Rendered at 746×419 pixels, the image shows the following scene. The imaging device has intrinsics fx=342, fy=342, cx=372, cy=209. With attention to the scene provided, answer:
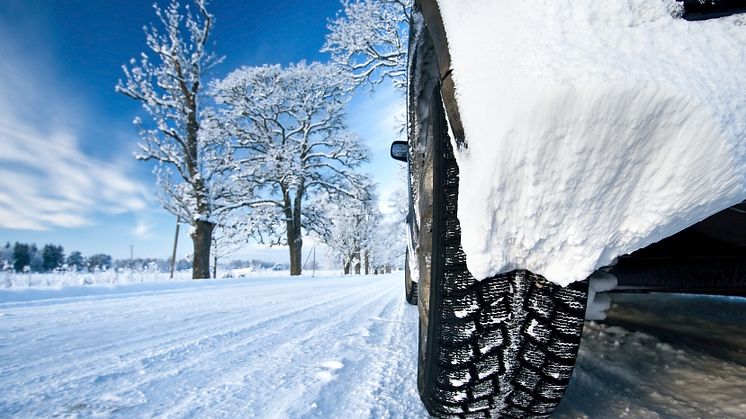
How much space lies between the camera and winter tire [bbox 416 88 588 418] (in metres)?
0.70

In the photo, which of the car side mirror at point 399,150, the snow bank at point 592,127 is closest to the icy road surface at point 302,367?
the snow bank at point 592,127

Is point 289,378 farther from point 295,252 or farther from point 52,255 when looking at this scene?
point 52,255

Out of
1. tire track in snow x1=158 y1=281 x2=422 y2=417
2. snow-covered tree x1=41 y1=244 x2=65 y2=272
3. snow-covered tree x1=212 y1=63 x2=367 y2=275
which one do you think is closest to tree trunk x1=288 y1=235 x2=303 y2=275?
snow-covered tree x1=212 y1=63 x2=367 y2=275

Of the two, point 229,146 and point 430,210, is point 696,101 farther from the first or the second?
point 229,146

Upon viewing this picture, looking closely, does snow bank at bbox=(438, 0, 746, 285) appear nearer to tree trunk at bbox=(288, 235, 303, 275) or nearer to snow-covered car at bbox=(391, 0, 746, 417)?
snow-covered car at bbox=(391, 0, 746, 417)

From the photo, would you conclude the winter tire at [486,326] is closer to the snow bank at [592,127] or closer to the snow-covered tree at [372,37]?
the snow bank at [592,127]

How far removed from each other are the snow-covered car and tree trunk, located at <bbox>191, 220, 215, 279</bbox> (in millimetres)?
10138

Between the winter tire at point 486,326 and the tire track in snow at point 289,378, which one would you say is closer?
the winter tire at point 486,326

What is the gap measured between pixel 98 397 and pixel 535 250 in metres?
1.23

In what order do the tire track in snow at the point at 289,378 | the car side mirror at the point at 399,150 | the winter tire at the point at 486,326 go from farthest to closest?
the car side mirror at the point at 399,150 → the tire track in snow at the point at 289,378 → the winter tire at the point at 486,326

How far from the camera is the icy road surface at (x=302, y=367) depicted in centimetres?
93

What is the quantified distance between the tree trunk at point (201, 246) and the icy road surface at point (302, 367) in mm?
7675

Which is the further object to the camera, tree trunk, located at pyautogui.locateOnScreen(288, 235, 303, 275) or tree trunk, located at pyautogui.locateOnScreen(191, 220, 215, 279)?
tree trunk, located at pyautogui.locateOnScreen(288, 235, 303, 275)

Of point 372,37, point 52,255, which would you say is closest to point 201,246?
point 372,37
